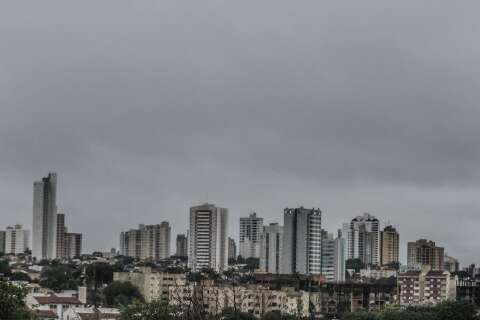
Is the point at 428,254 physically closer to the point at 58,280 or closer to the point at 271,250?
the point at 271,250

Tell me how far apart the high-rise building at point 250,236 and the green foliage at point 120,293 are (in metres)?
53.6

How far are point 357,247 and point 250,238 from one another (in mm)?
13097

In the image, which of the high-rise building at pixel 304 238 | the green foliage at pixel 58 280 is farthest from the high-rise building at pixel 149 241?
the green foliage at pixel 58 280

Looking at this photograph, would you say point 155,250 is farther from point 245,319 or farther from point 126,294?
point 245,319

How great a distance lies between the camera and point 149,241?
101 metres

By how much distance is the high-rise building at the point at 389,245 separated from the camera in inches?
3767

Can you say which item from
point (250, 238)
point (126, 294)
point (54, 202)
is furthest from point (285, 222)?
point (250, 238)

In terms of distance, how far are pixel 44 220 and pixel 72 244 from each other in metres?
13.4

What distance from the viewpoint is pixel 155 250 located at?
9956 cm

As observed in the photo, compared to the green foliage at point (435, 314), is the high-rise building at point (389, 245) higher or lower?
higher

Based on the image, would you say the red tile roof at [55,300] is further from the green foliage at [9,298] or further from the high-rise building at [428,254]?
the high-rise building at [428,254]

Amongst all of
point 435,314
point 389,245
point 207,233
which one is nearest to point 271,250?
point 207,233

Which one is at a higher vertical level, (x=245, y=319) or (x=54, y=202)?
(x=54, y=202)

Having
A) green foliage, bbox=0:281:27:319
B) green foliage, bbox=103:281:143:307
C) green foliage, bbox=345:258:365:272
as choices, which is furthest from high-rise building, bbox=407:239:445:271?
green foliage, bbox=0:281:27:319
